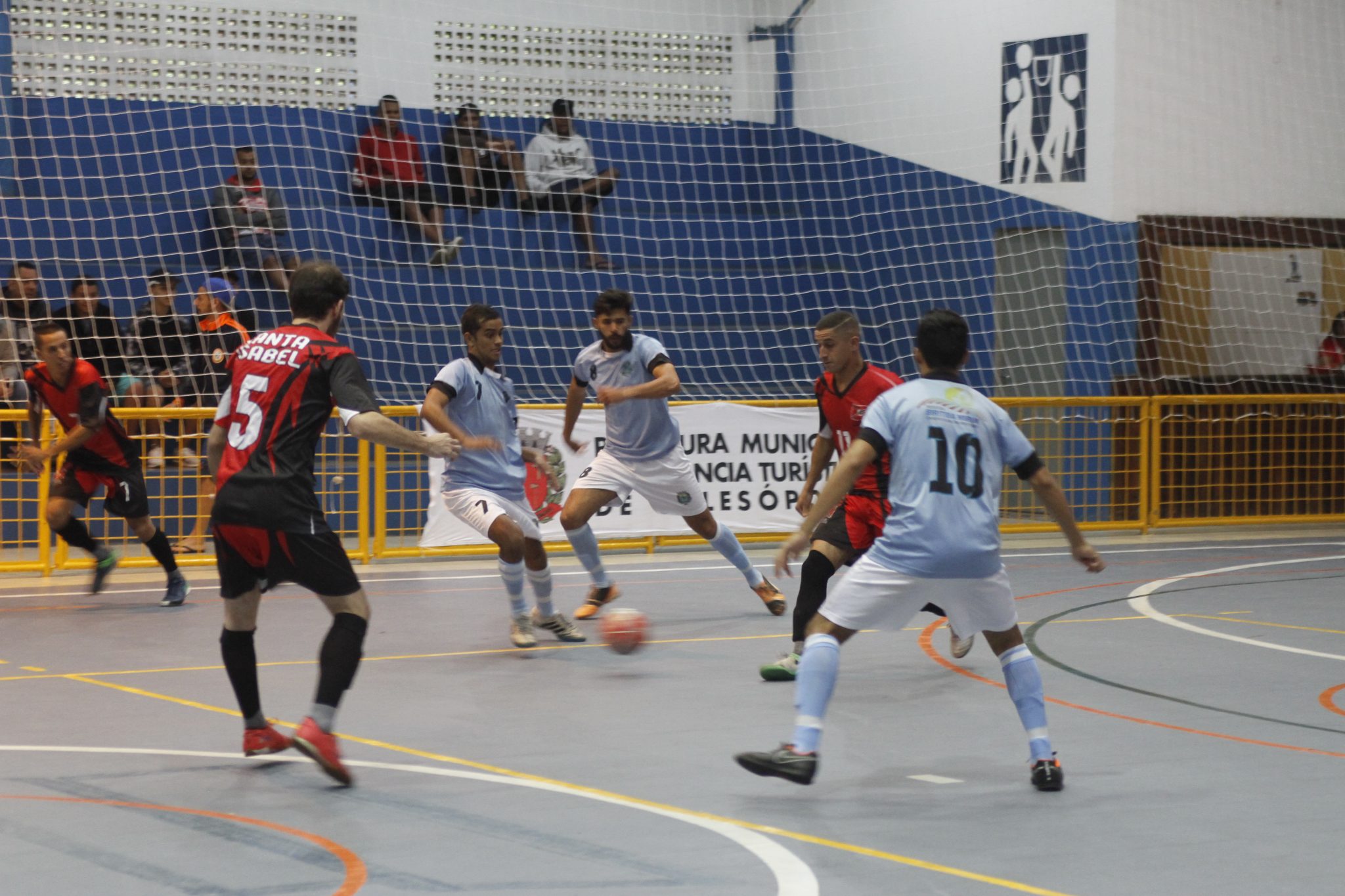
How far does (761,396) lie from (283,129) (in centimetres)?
626

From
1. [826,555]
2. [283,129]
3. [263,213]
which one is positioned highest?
[283,129]

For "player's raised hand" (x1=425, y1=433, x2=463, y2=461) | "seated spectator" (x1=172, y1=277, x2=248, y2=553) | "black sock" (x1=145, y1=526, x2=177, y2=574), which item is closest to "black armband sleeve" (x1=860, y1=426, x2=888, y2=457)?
"player's raised hand" (x1=425, y1=433, x2=463, y2=461)

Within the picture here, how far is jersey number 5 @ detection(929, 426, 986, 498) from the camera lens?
556 centimetres

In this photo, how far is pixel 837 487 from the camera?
5.53 meters

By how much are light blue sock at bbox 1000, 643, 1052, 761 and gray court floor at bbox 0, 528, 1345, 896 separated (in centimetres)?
18

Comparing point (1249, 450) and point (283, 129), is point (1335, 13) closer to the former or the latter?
point (1249, 450)

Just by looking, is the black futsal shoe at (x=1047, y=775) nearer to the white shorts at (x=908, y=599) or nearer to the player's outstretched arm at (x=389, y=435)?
the white shorts at (x=908, y=599)

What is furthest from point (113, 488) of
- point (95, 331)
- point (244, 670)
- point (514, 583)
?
point (244, 670)

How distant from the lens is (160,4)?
1767 centimetres

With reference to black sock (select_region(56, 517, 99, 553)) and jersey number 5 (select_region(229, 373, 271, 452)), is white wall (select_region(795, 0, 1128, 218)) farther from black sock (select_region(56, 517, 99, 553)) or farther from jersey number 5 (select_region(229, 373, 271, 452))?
jersey number 5 (select_region(229, 373, 271, 452))

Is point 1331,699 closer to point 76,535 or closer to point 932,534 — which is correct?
point 932,534

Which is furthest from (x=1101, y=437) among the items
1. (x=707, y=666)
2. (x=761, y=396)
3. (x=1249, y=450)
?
(x=707, y=666)

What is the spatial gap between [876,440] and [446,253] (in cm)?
1273

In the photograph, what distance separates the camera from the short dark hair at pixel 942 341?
5.68 meters
